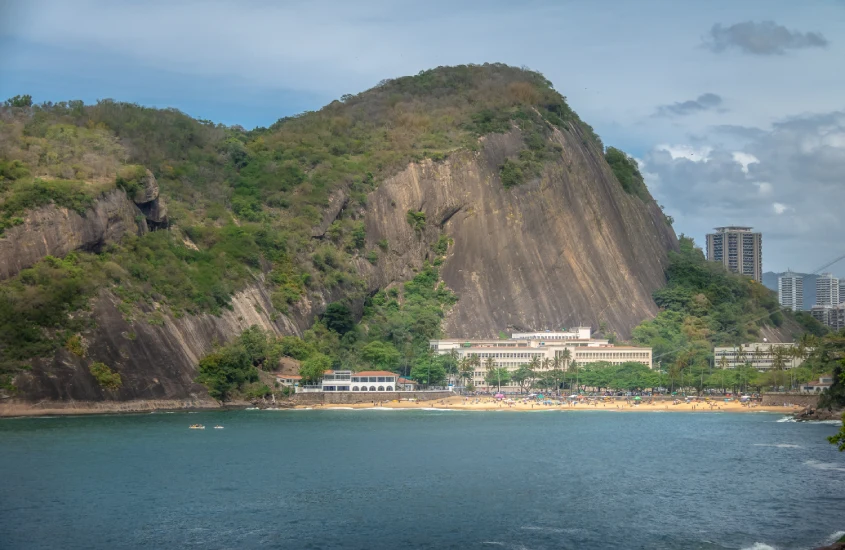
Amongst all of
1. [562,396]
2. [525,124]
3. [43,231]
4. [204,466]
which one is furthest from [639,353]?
[204,466]

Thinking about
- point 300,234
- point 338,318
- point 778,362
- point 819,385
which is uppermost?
point 300,234

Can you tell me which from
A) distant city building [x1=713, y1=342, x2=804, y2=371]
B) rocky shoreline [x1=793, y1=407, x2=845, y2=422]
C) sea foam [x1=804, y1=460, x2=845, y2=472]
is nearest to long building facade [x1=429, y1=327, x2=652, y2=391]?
distant city building [x1=713, y1=342, x2=804, y2=371]

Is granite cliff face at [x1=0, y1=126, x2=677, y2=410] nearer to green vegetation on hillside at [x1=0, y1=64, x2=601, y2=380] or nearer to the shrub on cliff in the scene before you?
green vegetation on hillside at [x1=0, y1=64, x2=601, y2=380]

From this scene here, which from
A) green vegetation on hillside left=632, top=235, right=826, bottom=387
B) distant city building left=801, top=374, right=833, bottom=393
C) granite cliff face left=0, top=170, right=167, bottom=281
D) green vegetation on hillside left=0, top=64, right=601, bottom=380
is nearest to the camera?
granite cliff face left=0, top=170, right=167, bottom=281

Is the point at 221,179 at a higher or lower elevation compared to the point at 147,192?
higher

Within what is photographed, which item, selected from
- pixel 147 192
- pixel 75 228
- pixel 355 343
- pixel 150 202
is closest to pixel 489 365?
pixel 355 343

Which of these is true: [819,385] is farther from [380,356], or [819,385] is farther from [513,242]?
[513,242]
